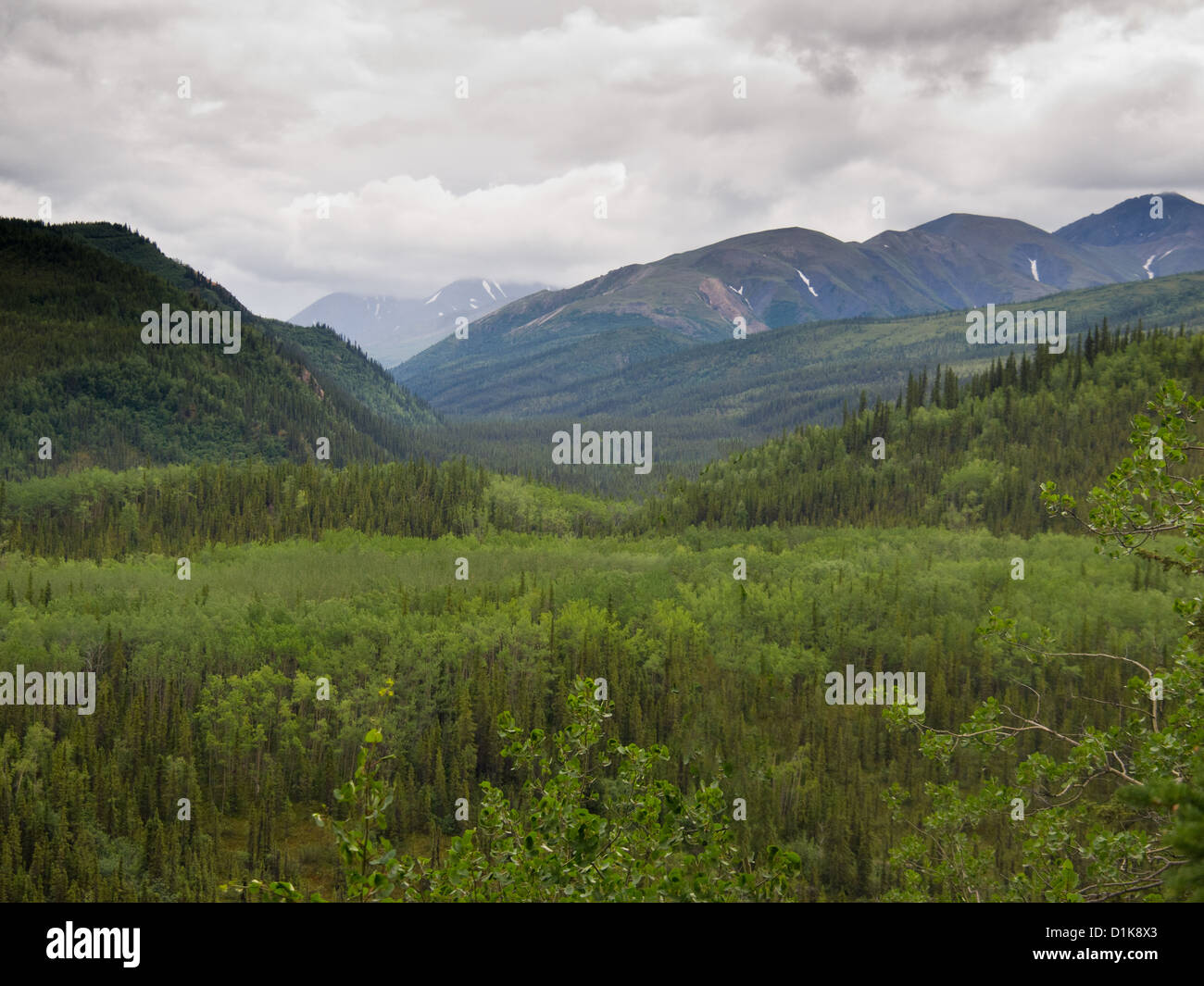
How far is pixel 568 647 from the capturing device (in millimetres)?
96250

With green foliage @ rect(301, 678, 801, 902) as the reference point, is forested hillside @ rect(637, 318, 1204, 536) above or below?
above

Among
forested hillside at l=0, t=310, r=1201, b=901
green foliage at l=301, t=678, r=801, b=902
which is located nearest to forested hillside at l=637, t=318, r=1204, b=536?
forested hillside at l=0, t=310, r=1201, b=901

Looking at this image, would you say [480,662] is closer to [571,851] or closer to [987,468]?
[571,851]

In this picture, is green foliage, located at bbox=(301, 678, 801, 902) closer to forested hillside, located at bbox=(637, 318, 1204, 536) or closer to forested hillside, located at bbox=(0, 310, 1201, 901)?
forested hillside, located at bbox=(0, 310, 1201, 901)

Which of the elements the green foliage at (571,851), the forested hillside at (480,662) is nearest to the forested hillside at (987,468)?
the forested hillside at (480,662)

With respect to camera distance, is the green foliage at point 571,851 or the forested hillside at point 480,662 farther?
the forested hillside at point 480,662

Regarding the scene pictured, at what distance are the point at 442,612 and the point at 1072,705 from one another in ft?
202

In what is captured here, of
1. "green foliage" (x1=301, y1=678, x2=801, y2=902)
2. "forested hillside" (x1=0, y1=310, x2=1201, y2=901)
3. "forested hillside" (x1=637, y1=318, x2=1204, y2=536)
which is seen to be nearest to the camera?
"green foliage" (x1=301, y1=678, x2=801, y2=902)

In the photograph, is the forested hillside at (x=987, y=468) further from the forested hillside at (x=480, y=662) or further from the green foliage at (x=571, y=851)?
the green foliage at (x=571, y=851)

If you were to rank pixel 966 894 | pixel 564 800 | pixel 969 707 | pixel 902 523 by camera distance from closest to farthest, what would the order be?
pixel 564 800 → pixel 966 894 → pixel 969 707 → pixel 902 523

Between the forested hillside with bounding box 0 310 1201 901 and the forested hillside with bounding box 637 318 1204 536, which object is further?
the forested hillside with bounding box 637 318 1204 536
